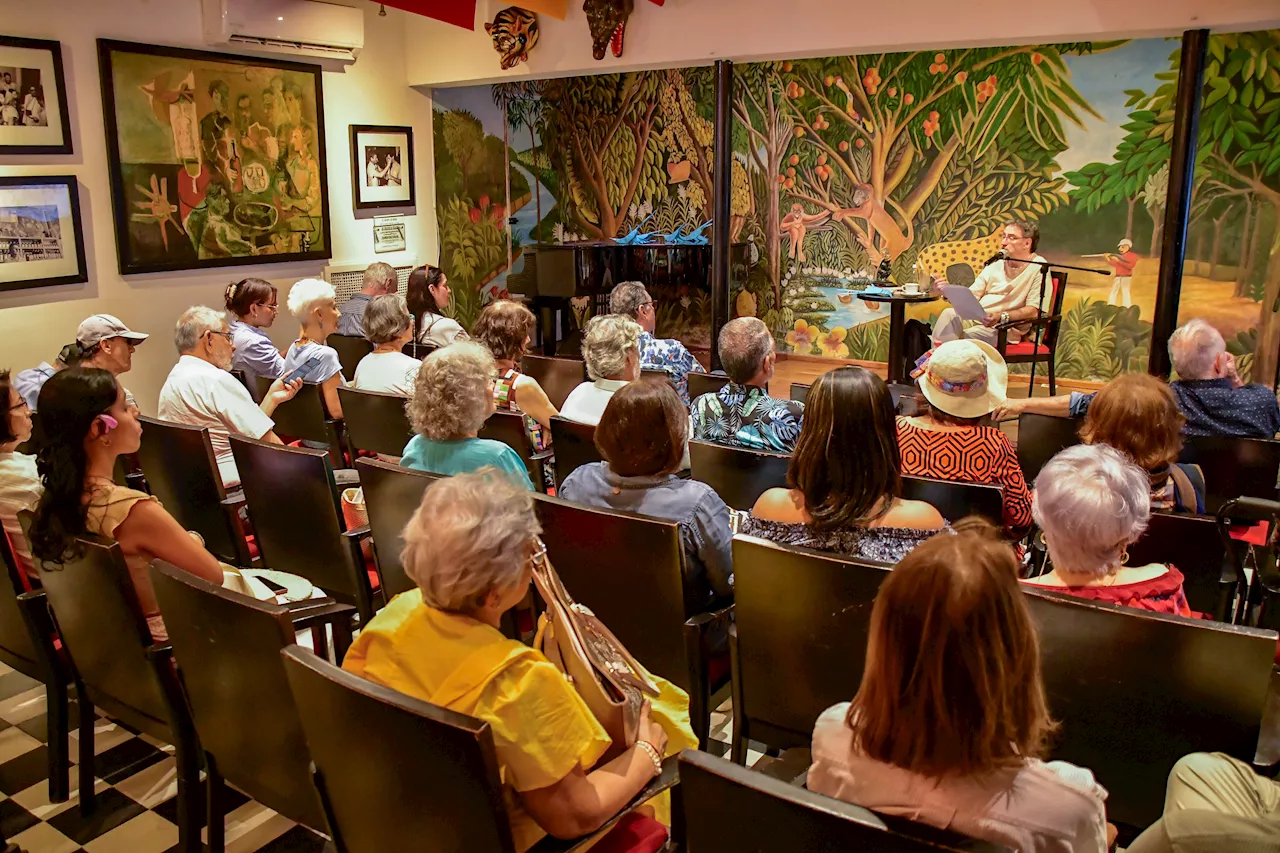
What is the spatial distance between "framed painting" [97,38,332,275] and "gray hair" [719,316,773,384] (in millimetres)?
4615

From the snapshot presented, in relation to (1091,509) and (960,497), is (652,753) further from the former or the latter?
(960,497)

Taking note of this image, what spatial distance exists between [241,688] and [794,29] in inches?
214

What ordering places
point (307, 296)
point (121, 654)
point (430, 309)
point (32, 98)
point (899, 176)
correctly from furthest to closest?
point (899, 176) < point (430, 309) < point (32, 98) < point (307, 296) < point (121, 654)

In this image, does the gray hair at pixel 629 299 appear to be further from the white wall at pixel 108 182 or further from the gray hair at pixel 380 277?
the white wall at pixel 108 182

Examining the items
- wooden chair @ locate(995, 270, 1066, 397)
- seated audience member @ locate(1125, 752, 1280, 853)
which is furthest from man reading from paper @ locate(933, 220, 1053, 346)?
seated audience member @ locate(1125, 752, 1280, 853)

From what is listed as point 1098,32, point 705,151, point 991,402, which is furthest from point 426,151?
point 991,402

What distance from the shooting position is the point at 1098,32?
527 cm

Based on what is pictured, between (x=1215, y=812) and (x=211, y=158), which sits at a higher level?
(x=211, y=158)

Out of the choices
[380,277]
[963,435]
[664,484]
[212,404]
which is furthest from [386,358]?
[963,435]

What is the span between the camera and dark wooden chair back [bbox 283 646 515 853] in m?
1.40

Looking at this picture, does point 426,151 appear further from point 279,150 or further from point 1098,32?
point 1098,32

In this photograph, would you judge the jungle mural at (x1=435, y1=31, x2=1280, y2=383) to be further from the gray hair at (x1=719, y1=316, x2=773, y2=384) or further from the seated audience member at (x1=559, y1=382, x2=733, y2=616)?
the seated audience member at (x1=559, y1=382, x2=733, y2=616)

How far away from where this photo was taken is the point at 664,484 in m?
2.55

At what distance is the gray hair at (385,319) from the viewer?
435 centimetres
